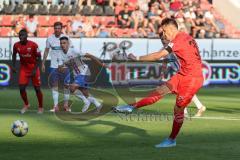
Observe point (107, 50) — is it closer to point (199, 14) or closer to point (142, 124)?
point (199, 14)

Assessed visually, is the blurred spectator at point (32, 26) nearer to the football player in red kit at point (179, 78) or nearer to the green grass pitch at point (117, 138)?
the green grass pitch at point (117, 138)

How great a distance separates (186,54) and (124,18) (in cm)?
2036

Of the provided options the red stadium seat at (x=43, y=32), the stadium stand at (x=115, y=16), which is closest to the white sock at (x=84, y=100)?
the stadium stand at (x=115, y=16)

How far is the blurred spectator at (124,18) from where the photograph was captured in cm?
3209

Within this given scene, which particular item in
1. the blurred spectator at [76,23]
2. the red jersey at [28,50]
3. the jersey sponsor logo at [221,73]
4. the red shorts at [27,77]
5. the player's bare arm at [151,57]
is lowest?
the jersey sponsor logo at [221,73]

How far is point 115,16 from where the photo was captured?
108 feet

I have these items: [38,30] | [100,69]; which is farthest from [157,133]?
[38,30]

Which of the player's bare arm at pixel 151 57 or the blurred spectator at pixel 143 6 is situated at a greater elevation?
the blurred spectator at pixel 143 6

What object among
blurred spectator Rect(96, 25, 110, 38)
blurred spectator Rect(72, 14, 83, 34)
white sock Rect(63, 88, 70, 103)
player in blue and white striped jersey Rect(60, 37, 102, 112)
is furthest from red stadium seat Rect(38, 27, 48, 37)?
player in blue and white striped jersey Rect(60, 37, 102, 112)

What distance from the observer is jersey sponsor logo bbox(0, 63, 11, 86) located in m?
26.3

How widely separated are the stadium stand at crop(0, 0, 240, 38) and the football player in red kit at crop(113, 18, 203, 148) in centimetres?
1743

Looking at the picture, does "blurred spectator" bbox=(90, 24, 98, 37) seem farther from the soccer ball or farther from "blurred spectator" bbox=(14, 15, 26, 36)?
the soccer ball

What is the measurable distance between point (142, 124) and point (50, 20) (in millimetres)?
16912

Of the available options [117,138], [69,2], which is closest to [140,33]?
[69,2]
